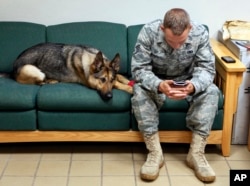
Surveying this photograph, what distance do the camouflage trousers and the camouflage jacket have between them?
62 mm

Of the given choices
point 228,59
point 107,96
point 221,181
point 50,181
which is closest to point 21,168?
point 50,181

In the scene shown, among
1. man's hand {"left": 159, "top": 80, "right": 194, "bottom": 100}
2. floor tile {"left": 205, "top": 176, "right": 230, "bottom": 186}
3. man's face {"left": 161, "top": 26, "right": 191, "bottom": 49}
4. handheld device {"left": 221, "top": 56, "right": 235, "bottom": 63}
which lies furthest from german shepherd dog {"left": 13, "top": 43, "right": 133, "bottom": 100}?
floor tile {"left": 205, "top": 176, "right": 230, "bottom": 186}

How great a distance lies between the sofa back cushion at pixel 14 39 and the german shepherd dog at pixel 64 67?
0.10 metres

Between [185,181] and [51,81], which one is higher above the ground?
[51,81]

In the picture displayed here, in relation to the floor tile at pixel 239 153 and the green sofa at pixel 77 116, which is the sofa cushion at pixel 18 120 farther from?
the floor tile at pixel 239 153

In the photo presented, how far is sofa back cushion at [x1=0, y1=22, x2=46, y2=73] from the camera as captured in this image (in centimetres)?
298

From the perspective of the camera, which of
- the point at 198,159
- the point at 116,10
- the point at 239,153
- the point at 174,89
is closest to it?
the point at 174,89

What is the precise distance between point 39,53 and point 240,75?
1.46m

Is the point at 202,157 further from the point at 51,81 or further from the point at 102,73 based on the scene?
the point at 51,81

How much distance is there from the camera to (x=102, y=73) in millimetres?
2615

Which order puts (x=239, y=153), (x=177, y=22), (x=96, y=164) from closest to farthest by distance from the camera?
(x=177, y=22), (x=96, y=164), (x=239, y=153)

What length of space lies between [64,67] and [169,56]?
2.72 ft

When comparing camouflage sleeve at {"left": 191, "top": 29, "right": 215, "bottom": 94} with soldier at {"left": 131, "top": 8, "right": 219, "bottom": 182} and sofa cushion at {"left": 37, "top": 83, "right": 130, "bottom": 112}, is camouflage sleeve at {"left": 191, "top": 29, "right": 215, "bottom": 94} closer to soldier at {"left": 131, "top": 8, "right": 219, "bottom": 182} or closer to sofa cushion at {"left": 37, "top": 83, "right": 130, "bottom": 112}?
soldier at {"left": 131, "top": 8, "right": 219, "bottom": 182}

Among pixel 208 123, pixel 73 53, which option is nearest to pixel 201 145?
pixel 208 123
